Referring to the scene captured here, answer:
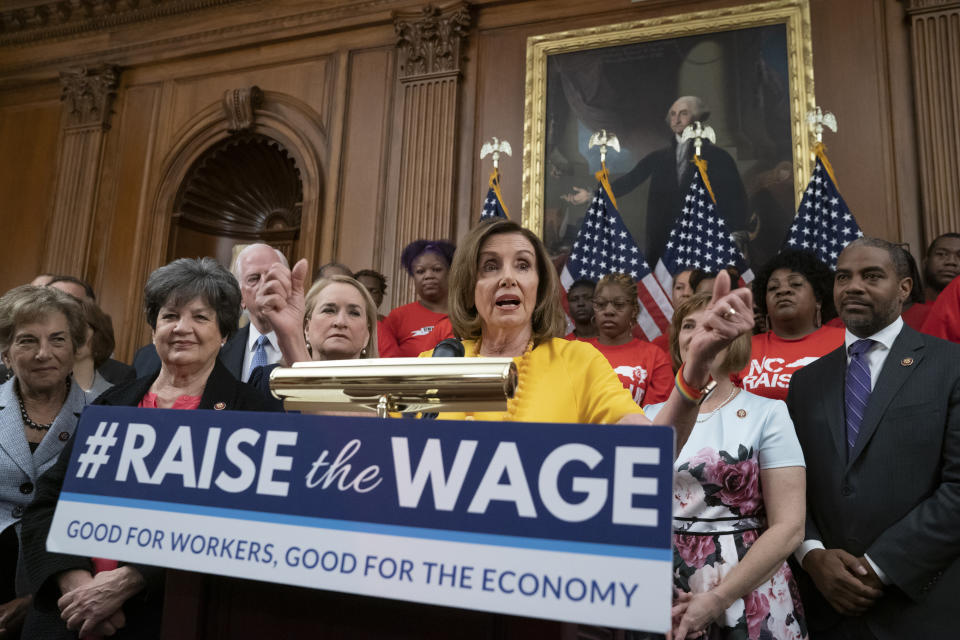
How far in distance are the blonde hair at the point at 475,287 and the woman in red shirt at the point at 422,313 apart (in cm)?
218

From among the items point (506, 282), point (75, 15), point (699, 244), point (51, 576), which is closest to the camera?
point (51, 576)

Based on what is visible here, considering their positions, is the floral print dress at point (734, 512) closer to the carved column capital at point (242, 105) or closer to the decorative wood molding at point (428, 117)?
the decorative wood molding at point (428, 117)

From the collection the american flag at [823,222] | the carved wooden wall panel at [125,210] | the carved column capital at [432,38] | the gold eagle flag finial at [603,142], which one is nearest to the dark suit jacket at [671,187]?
the gold eagle flag finial at [603,142]

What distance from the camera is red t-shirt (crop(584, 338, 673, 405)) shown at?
3.41 m

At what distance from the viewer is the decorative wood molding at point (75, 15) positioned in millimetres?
7047

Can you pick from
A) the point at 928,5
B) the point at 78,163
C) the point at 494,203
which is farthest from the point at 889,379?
the point at 78,163

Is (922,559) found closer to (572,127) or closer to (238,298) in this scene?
(238,298)

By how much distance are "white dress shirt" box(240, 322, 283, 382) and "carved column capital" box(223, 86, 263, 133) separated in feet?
13.4

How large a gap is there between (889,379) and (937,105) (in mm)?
3467

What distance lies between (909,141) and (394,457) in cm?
504

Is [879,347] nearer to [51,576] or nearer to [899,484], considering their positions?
[899,484]

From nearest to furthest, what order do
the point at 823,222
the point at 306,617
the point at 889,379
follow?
the point at 306,617 < the point at 889,379 < the point at 823,222

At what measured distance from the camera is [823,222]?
454 centimetres

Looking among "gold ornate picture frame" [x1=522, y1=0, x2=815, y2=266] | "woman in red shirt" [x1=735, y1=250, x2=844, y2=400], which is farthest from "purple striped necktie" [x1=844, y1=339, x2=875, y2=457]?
"gold ornate picture frame" [x1=522, y1=0, x2=815, y2=266]
